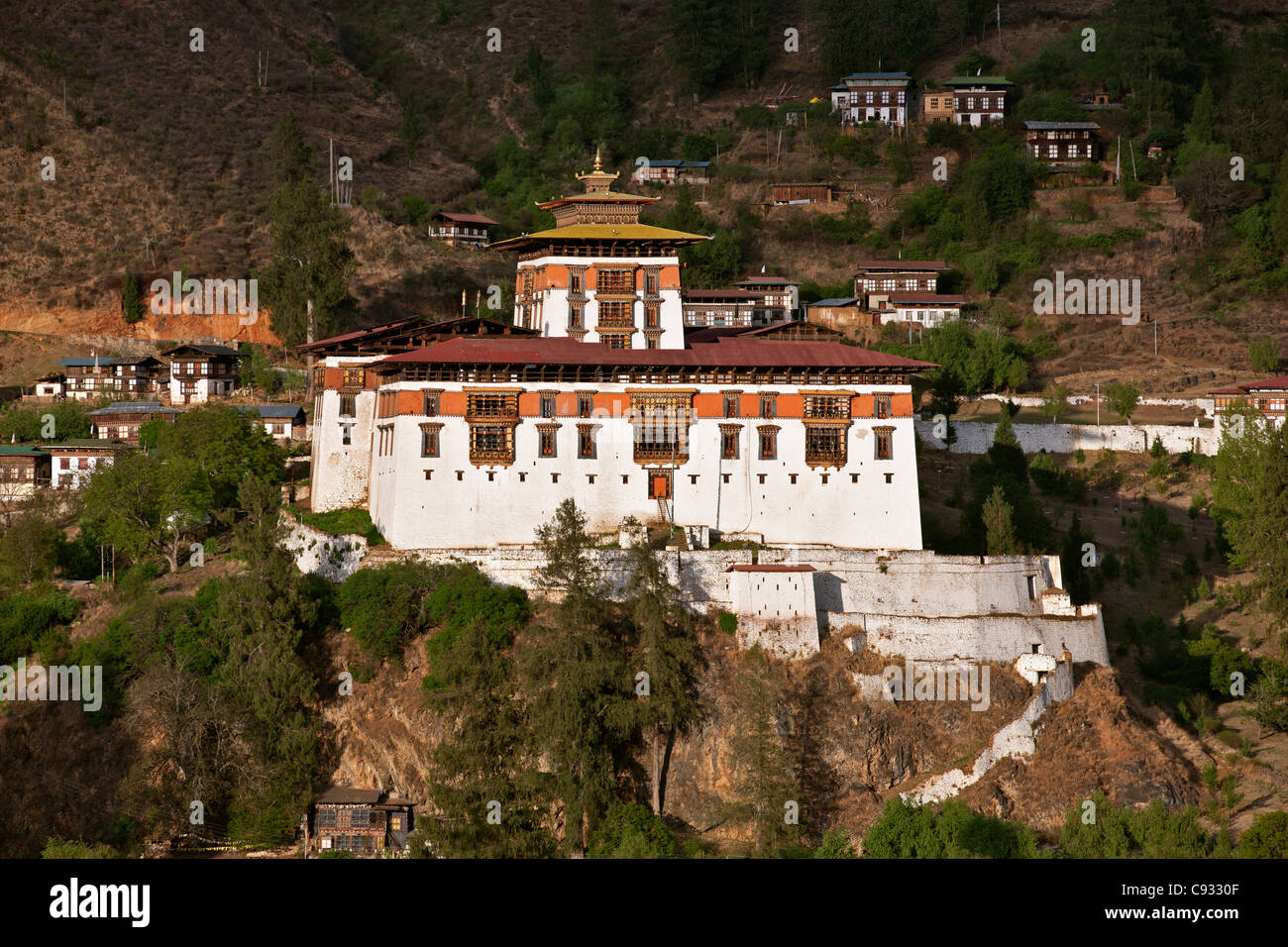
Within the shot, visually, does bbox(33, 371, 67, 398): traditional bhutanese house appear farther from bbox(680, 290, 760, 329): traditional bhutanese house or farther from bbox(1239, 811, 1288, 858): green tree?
bbox(1239, 811, 1288, 858): green tree

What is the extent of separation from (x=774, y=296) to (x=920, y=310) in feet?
31.4

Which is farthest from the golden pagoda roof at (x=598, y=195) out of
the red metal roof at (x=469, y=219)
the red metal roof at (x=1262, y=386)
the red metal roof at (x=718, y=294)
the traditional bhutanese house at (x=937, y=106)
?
the traditional bhutanese house at (x=937, y=106)

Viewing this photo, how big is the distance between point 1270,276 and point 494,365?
73.7 metres

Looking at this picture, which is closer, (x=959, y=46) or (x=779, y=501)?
(x=779, y=501)

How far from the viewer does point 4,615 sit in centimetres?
6144

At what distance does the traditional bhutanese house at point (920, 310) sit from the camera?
107m

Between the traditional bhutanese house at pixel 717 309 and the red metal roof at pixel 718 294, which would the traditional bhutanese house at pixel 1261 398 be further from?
the red metal roof at pixel 718 294

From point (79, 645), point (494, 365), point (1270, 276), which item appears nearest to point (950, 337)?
point (1270, 276)

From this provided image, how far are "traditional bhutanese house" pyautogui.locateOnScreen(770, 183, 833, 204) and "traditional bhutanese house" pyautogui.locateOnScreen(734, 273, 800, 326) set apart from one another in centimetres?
1889

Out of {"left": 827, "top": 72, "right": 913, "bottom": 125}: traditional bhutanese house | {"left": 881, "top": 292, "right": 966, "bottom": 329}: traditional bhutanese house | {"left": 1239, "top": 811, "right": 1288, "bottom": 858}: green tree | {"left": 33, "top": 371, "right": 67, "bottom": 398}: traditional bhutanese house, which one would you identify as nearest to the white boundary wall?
{"left": 881, "top": 292, "right": 966, "bottom": 329}: traditional bhutanese house

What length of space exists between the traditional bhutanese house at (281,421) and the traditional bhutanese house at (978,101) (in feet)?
253

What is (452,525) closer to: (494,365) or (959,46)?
(494,365)

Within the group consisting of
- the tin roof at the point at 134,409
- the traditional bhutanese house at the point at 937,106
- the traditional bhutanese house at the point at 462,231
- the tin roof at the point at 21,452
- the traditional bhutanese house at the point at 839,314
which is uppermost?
the traditional bhutanese house at the point at 937,106

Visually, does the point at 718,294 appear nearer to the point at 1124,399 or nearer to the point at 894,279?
the point at 894,279
